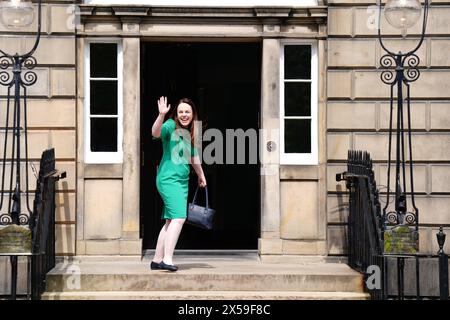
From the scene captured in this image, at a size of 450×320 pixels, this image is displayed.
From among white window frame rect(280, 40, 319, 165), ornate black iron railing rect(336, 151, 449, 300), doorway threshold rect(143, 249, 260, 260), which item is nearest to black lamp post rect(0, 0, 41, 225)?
doorway threshold rect(143, 249, 260, 260)

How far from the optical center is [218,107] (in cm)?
1684

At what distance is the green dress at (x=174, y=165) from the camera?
10.9 metres

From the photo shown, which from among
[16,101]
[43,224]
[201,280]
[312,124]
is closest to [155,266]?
[201,280]

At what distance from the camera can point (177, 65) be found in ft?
51.1

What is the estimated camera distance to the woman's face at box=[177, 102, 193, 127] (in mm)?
10906

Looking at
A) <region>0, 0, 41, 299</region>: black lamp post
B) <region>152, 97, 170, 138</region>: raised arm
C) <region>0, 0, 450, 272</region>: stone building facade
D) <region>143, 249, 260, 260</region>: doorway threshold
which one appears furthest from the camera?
<region>143, 249, 260, 260</region>: doorway threshold

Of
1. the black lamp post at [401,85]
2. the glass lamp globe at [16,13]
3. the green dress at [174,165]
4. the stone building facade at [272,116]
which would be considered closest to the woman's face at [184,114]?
the green dress at [174,165]

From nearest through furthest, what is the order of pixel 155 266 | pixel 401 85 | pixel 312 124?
pixel 155 266
pixel 401 85
pixel 312 124

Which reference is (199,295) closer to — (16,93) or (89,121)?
(16,93)

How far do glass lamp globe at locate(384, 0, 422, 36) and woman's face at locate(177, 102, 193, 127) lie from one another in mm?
2301

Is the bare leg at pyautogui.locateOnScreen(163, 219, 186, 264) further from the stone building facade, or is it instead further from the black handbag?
the stone building facade

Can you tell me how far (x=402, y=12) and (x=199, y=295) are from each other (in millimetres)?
3580

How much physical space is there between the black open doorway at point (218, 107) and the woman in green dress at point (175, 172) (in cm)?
337
